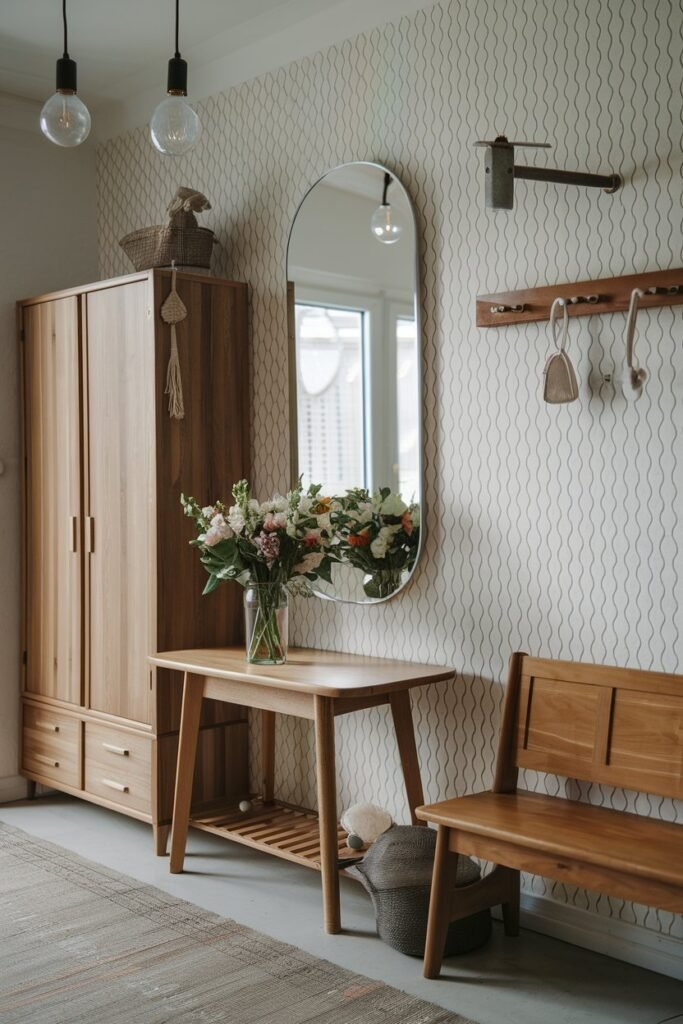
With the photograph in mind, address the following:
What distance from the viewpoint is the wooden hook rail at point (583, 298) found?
8.48ft

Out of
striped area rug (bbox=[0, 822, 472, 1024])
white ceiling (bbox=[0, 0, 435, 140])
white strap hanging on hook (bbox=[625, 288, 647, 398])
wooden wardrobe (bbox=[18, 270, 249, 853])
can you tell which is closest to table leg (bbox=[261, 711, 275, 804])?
wooden wardrobe (bbox=[18, 270, 249, 853])

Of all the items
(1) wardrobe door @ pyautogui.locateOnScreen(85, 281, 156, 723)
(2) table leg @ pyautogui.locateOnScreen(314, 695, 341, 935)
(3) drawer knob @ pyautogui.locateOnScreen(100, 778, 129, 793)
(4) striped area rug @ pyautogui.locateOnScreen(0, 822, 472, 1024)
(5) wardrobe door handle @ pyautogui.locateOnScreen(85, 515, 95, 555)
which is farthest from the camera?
(5) wardrobe door handle @ pyautogui.locateOnScreen(85, 515, 95, 555)

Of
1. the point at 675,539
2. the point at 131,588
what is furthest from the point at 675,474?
the point at 131,588

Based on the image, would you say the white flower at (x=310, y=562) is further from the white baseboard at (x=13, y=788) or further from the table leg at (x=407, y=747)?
the white baseboard at (x=13, y=788)

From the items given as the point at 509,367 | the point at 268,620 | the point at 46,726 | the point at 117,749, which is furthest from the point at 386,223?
the point at 46,726

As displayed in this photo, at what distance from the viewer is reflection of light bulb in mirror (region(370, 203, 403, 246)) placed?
10.6 ft

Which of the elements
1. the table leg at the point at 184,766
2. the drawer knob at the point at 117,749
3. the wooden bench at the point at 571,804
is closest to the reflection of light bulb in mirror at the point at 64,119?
the table leg at the point at 184,766

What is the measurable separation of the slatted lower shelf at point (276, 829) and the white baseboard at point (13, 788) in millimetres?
992

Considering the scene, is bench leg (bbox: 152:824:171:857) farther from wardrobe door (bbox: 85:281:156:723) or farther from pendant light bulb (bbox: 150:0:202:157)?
pendant light bulb (bbox: 150:0:202:157)

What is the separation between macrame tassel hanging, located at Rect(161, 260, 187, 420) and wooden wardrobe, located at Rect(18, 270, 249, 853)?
0.07 ft

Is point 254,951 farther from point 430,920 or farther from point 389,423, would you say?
point 389,423

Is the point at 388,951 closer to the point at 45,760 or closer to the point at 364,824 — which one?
the point at 364,824

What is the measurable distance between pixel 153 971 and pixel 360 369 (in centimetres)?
183

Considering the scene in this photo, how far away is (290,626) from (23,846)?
3.80 ft
